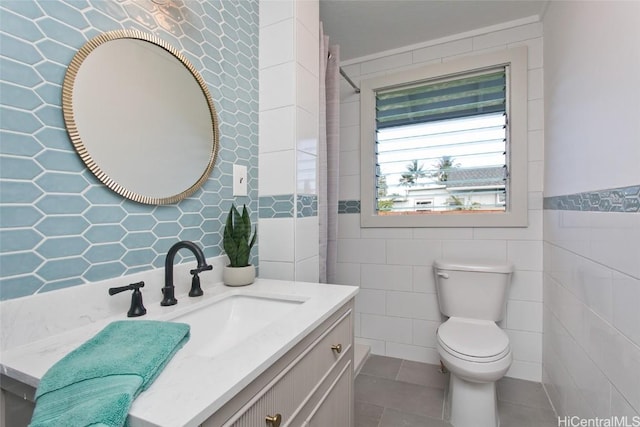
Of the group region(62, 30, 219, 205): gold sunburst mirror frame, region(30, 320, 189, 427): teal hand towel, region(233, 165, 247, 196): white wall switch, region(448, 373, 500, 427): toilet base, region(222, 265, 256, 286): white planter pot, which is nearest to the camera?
region(30, 320, 189, 427): teal hand towel

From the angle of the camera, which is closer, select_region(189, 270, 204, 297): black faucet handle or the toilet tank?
select_region(189, 270, 204, 297): black faucet handle

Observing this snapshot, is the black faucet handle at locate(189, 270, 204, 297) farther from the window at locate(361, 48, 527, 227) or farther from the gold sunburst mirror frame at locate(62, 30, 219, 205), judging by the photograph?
the window at locate(361, 48, 527, 227)

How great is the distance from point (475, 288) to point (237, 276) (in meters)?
1.39

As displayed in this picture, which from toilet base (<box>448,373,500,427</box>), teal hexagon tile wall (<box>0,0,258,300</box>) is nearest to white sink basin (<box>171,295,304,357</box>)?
teal hexagon tile wall (<box>0,0,258,300</box>)

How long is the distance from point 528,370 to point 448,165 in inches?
54.6

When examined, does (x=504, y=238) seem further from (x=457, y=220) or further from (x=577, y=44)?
(x=577, y=44)

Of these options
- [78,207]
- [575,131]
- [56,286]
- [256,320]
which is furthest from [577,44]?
[56,286]

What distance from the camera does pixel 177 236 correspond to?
1.04 meters

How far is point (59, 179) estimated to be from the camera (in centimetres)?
72

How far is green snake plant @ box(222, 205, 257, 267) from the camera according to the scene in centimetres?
116

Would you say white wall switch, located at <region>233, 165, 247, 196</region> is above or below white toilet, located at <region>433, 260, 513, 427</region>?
above

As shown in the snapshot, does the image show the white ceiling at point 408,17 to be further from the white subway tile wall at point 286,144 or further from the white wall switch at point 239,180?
the white wall switch at point 239,180

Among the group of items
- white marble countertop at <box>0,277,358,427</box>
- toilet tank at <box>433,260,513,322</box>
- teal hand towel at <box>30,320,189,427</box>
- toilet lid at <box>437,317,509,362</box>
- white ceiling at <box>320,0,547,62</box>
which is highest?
white ceiling at <box>320,0,547,62</box>

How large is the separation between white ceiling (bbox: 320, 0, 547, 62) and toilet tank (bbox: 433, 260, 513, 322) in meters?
1.51
